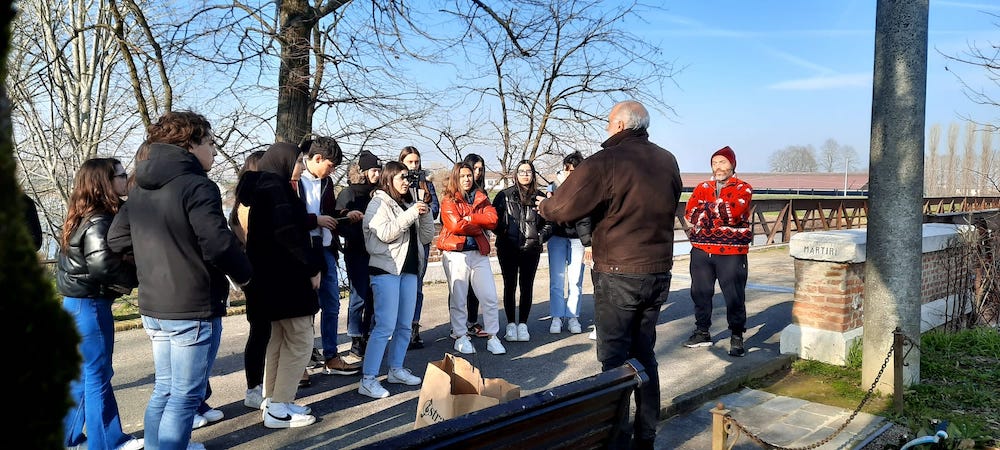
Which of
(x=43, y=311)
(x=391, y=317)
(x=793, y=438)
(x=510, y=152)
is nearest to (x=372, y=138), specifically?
(x=510, y=152)

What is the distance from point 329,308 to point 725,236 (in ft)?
11.8

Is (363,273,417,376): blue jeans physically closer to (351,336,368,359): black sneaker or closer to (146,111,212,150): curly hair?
(351,336,368,359): black sneaker

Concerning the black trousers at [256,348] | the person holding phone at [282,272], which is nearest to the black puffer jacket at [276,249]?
the person holding phone at [282,272]

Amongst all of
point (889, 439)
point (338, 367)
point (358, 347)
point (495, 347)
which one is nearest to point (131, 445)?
point (338, 367)

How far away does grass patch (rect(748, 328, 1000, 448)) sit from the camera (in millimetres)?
4465

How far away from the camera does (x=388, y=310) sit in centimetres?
490

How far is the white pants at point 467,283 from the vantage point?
6.21 meters

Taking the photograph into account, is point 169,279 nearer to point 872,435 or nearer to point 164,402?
point 164,402

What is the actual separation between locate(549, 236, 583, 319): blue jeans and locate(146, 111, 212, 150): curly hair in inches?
170

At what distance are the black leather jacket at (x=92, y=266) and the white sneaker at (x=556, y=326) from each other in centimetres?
439

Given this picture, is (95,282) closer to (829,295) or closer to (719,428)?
(719,428)

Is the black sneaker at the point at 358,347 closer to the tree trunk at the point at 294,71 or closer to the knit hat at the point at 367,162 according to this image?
the knit hat at the point at 367,162

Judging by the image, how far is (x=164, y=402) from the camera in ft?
11.2

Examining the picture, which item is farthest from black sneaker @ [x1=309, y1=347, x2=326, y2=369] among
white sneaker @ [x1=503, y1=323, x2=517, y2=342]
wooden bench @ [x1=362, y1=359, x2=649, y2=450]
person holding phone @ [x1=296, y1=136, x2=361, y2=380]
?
wooden bench @ [x1=362, y1=359, x2=649, y2=450]
